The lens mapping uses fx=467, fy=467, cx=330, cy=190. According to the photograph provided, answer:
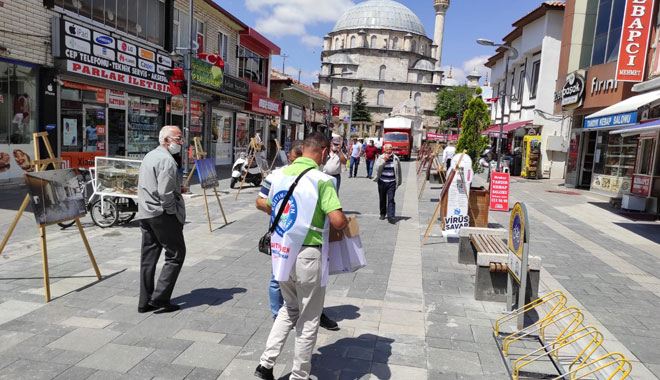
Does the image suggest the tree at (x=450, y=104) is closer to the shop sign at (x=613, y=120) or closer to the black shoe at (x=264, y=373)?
the shop sign at (x=613, y=120)

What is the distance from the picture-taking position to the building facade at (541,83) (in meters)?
24.2

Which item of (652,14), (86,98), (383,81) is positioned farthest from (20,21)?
(383,81)

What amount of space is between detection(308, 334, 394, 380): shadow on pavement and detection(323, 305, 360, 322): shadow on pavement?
0.45 metres

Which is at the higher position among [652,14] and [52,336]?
[652,14]

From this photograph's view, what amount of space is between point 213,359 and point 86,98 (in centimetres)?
1257

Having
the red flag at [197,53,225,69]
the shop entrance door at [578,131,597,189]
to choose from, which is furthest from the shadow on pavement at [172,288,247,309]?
the shop entrance door at [578,131,597,189]

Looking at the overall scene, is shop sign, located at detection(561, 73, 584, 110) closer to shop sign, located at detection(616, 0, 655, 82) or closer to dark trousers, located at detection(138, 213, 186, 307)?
shop sign, located at detection(616, 0, 655, 82)

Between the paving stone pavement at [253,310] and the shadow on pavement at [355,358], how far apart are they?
15 millimetres

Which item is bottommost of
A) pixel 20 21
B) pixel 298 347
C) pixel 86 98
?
pixel 298 347

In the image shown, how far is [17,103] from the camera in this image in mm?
11609

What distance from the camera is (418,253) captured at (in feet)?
24.1

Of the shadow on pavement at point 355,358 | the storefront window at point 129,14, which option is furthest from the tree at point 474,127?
the shadow on pavement at point 355,358

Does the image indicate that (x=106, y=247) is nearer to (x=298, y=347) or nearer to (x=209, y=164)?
(x=209, y=164)

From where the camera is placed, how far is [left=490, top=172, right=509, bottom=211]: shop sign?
34.0 feet
